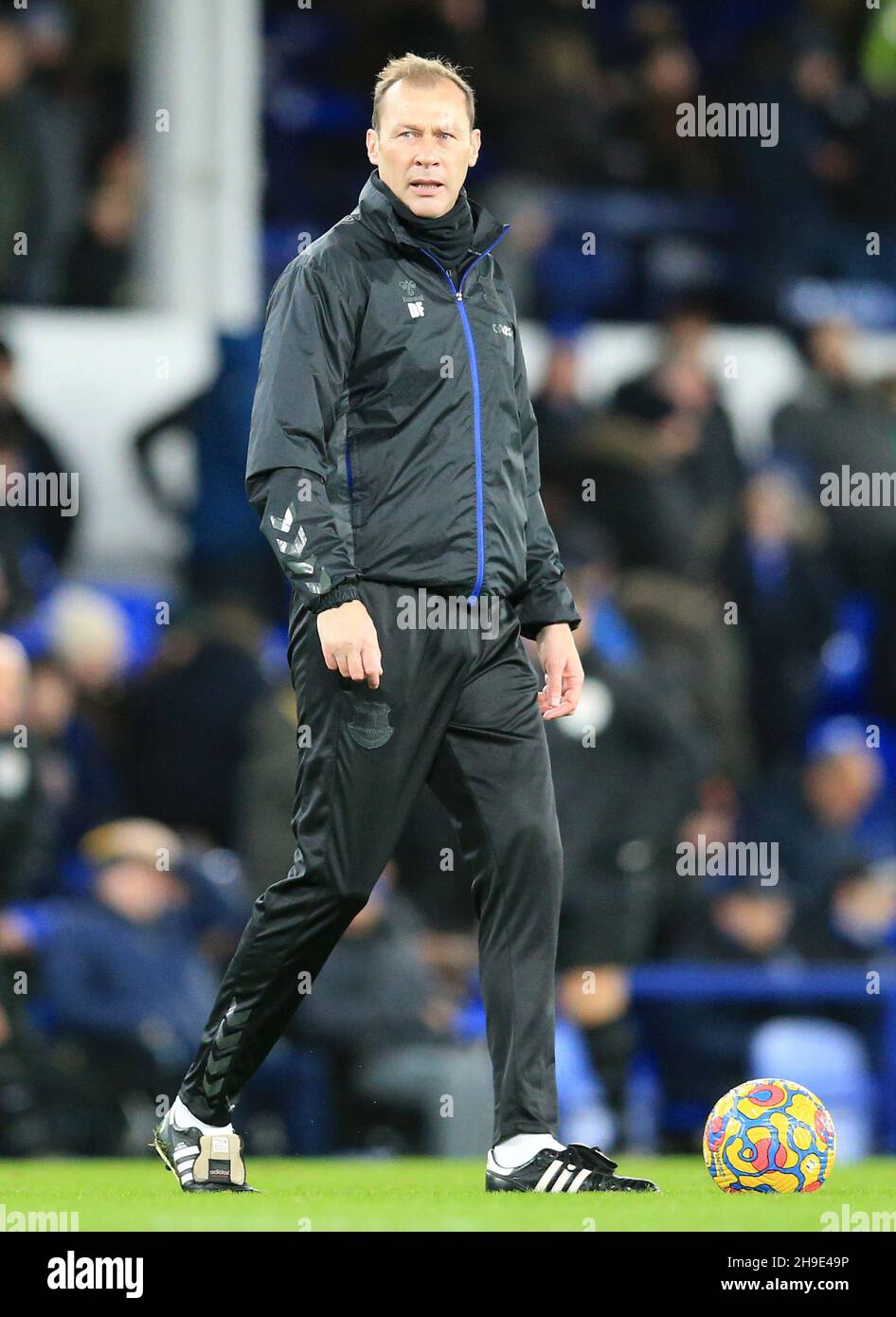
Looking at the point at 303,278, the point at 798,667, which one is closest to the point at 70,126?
the point at 798,667

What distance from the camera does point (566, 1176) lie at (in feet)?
18.0

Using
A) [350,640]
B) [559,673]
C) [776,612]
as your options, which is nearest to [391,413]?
[350,640]

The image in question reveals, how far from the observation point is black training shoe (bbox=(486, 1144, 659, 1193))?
5484 mm

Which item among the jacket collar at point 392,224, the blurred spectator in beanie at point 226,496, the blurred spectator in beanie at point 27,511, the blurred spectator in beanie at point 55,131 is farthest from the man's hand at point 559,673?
the blurred spectator in beanie at point 55,131

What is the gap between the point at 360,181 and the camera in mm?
14594

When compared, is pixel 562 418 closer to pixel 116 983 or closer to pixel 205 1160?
pixel 116 983

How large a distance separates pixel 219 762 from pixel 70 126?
13.2 feet

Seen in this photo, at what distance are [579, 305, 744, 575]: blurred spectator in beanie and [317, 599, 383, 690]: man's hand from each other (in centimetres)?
686

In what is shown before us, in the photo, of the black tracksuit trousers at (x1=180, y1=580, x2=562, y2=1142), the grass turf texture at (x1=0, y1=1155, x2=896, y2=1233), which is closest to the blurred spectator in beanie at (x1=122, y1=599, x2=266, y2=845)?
the grass turf texture at (x1=0, y1=1155, x2=896, y2=1233)

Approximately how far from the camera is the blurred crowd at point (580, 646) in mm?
9359

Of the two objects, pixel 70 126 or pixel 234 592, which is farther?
pixel 70 126

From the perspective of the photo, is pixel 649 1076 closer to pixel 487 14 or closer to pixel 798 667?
pixel 798 667

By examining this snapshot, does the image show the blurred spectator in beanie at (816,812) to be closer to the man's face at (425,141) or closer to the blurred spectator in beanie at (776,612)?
the blurred spectator in beanie at (776,612)

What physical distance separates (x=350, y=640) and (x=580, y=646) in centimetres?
468
